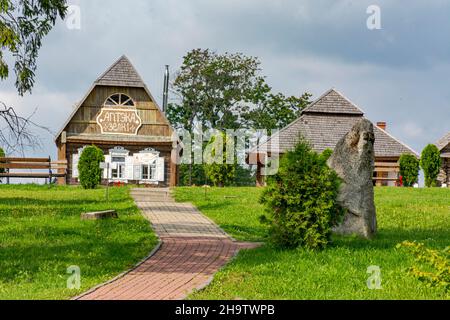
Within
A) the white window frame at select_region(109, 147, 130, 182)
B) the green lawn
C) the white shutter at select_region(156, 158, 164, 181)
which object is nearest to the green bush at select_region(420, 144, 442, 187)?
the white shutter at select_region(156, 158, 164, 181)

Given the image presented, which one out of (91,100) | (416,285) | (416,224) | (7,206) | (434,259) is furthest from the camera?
(91,100)

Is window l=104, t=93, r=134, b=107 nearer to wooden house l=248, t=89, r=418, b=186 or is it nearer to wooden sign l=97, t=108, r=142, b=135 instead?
wooden sign l=97, t=108, r=142, b=135

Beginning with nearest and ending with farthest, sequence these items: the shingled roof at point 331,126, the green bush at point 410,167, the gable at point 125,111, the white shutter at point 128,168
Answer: the green bush at point 410,167 < the gable at point 125,111 < the white shutter at point 128,168 < the shingled roof at point 331,126

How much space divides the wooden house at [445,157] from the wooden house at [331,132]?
533cm

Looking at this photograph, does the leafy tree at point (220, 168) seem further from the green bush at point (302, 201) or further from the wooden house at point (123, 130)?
the green bush at point (302, 201)

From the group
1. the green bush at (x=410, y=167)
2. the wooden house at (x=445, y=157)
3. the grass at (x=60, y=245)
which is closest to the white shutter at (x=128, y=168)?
the green bush at (x=410, y=167)

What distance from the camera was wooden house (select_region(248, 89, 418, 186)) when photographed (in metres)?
39.0

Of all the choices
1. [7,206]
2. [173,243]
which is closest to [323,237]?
[173,243]

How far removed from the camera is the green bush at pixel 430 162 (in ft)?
121

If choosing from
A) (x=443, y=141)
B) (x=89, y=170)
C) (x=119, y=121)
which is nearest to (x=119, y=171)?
(x=119, y=121)

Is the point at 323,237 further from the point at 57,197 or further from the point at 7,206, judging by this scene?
the point at 57,197

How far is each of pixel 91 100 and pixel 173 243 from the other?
82.5ft

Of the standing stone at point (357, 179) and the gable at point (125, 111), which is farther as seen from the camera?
the gable at point (125, 111)

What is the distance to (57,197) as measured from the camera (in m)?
26.2
